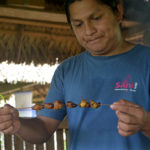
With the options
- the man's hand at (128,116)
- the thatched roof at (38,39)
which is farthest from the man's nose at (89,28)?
the thatched roof at (38,39)

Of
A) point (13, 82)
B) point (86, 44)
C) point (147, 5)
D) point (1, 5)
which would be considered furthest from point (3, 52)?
point (86, 44)

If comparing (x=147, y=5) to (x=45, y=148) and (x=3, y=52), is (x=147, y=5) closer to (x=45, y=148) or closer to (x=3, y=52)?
(x=45, y=148)

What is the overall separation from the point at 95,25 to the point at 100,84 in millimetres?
300

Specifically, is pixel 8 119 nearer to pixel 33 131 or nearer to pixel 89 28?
pixel 33 131

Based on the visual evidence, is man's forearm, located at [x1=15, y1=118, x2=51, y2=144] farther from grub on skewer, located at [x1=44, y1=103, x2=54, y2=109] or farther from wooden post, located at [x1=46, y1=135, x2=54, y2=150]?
wooden post, located at [x1=46, y1=135, x2=54, y2=150]

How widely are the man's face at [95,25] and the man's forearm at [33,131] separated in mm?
502

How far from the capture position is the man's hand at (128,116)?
3.29 feet

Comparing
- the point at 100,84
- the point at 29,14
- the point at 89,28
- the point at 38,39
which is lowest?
the point at 100,84

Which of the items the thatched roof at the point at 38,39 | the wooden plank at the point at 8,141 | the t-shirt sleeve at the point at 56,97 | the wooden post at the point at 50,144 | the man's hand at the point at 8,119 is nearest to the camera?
the man's hand at the point at 8,119

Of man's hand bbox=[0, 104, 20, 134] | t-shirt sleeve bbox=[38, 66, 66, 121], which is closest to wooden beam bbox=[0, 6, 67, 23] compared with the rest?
t-shirt sleeve bbox=[38, 66, 66, 121]

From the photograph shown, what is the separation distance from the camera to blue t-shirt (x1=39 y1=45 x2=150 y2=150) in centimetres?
137

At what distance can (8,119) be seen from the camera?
1.31m

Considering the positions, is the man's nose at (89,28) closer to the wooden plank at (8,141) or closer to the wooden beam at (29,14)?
the wooden beam at (29,14)

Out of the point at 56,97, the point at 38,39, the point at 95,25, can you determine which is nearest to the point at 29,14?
the point at 56,97
